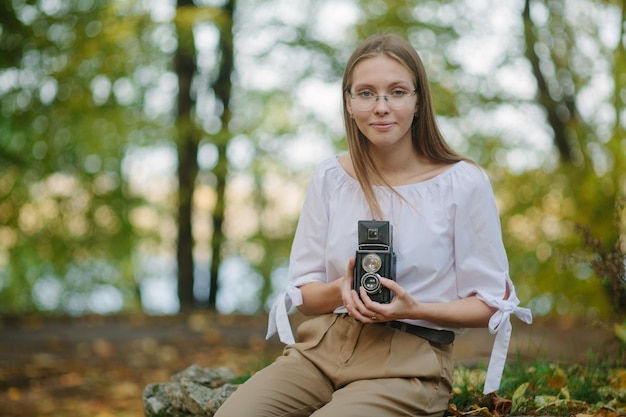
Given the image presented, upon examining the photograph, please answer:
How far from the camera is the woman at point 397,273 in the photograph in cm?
264

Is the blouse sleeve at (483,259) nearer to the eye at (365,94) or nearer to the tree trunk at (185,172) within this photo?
the eye at (365,94)

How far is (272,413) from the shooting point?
2605 millimetres

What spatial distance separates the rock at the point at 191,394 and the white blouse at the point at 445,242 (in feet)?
3.09

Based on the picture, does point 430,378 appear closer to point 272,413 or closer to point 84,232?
point 272,413

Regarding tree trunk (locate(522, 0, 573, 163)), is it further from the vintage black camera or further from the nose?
the vintage black camera

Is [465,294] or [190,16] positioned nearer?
[465,294]

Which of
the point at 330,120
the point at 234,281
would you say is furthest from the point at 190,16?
the point at 234,281

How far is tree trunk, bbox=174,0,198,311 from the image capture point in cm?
1103

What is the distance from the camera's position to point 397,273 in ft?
9.07

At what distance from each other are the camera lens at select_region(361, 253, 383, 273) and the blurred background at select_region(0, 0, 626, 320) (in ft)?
24.9

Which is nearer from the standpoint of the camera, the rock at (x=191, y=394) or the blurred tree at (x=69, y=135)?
the rock at (x=191, y=394)

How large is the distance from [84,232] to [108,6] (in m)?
3.41

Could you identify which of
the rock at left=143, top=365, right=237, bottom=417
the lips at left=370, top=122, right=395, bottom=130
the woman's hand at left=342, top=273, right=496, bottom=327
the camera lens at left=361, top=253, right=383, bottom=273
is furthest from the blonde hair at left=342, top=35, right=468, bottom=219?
the rock at left=143, top=365, right=237, bottom=417

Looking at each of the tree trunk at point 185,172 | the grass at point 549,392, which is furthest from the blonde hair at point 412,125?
the tree trunk at point 185,172
